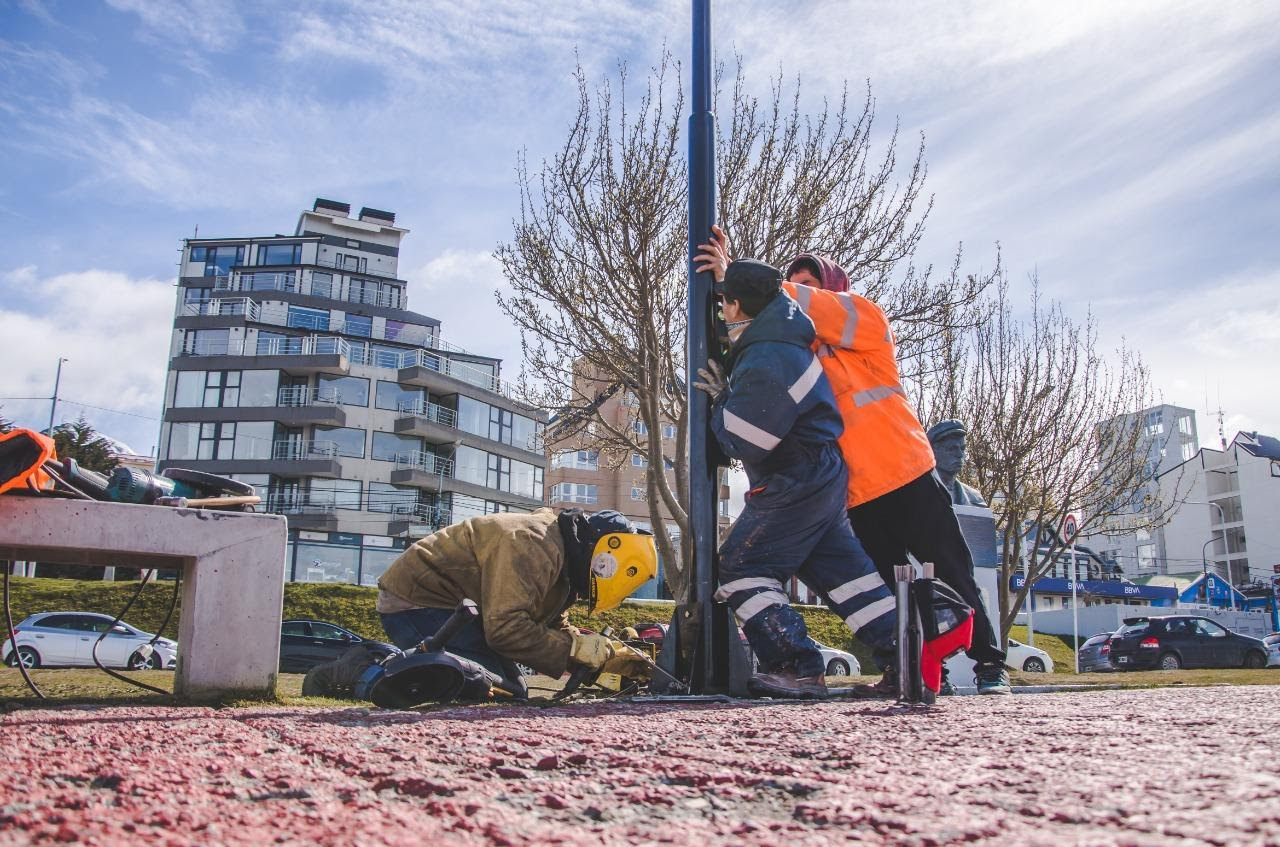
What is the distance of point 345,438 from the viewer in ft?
154

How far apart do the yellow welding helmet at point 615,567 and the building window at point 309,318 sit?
50.0 m

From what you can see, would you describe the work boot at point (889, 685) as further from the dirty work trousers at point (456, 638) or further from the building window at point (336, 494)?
the building window at point (336, 494)

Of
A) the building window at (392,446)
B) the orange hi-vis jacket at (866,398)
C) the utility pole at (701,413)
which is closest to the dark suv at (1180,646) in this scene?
the utility pole at (701,413)

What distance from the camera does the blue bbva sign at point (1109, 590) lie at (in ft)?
172

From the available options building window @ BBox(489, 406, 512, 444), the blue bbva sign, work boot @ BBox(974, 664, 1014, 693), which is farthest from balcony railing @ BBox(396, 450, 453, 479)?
work boot @ BBox(974, 664, 1014, 693)

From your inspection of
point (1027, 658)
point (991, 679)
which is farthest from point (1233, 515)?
point (991, 679)

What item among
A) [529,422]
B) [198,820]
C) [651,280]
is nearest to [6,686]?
[198,820]

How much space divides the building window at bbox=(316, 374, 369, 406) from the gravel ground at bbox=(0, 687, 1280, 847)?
4720cm

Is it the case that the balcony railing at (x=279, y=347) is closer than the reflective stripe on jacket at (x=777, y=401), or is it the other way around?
the reflective stripe on jacket at (x=777, y=401)

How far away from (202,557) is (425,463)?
4568cm

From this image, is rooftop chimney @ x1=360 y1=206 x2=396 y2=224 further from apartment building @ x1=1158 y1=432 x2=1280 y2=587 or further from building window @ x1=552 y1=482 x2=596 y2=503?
apartment building @ x1=1158 y1=432 x2=1280 y2=587

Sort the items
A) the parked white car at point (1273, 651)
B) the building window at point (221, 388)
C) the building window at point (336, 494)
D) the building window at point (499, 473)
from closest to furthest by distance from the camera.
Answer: the parked white car at point (1273, 651), the building window at point (336, 494), the building window at point (221, 388), the building window at point (499, 473)

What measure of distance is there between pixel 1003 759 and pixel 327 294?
56.5 meters

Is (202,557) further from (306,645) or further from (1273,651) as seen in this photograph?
(1273,651)
